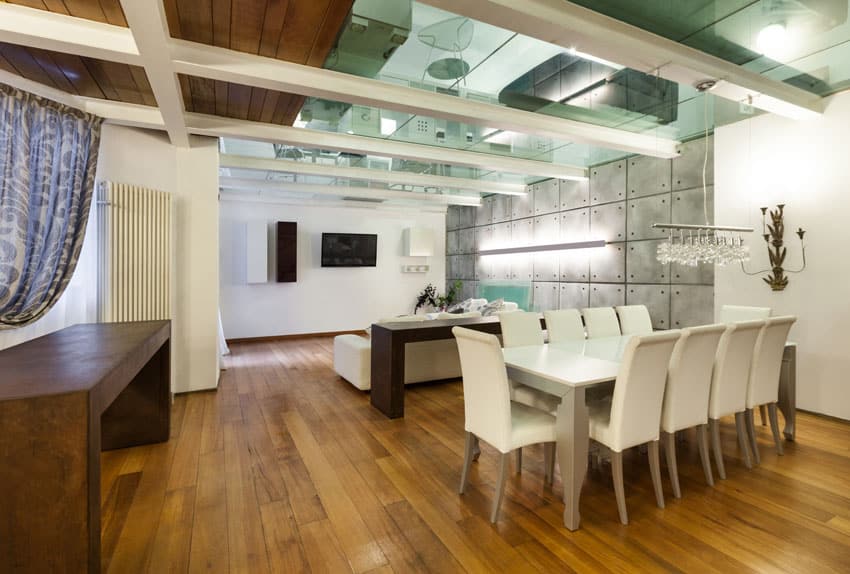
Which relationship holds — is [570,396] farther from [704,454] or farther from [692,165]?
[692,165]

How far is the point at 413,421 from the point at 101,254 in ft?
10.7

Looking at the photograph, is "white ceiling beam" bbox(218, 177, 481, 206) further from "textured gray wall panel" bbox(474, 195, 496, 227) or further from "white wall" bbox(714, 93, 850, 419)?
"white wall" bbox(714, 93, 850, 419)

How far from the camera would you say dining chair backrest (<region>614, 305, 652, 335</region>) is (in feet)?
12.7

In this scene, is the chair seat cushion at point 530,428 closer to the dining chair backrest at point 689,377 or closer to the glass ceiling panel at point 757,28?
the dining chair backrest at point 689,377

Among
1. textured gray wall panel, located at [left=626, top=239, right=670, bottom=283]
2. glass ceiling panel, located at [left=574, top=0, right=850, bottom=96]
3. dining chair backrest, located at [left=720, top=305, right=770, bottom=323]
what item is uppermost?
Answer: glass ceiling panel, located at [left=574, top=0, right=850, bottom=96]

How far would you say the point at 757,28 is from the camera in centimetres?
264

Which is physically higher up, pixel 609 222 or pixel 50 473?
pixel 609 222

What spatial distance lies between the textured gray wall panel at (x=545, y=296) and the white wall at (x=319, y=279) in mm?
3063

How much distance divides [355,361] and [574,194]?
13.9 ft

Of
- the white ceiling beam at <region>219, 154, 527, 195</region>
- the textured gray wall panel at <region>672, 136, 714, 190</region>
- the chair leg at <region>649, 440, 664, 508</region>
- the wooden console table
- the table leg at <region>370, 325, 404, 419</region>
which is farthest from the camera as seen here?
the white ceiling beam at <region>219, 154, 527, 195</region>

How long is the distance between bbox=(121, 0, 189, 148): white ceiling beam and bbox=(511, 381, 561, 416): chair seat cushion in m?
3.07

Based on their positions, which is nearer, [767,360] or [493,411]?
[493,411]

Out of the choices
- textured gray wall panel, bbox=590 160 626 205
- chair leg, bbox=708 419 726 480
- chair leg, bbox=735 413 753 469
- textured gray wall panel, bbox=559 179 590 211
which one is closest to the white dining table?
chair leg, bbox=708 419 726 480

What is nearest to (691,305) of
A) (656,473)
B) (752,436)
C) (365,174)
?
(752,436)
